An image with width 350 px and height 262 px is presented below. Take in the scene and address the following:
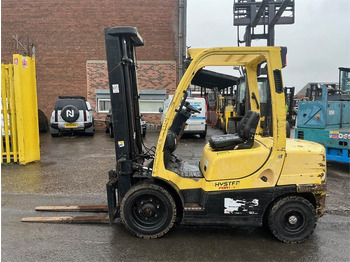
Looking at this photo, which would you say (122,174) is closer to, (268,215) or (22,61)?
(268,215)

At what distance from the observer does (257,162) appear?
3.93m

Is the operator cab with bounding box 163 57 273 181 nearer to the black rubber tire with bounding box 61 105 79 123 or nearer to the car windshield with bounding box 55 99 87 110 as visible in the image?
the black rubber tire with bounding box 61 105 79 123

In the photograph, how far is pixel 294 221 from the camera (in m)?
4.02

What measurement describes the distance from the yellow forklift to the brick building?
56.3 feet

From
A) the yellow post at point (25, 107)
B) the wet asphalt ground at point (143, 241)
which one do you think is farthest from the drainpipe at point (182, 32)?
the wet asphalt ground at point (143, 241)

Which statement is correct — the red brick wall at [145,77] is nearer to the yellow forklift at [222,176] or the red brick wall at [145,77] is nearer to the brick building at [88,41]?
the brick building at [88,41]

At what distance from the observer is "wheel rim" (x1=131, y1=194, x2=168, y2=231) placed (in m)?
4.10

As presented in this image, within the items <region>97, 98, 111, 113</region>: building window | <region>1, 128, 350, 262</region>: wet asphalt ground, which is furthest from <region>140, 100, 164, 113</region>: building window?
<region>1, 128, 350, 262</region>: wet asphalt ground

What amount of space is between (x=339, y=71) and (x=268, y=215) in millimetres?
9066

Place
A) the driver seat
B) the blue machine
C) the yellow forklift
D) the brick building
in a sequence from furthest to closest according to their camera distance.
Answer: the brick building → the blue machine → the driver seat → the yellow forklift

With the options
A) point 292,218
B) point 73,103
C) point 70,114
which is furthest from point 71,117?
point 292,218

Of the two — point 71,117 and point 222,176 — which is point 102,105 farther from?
point 222,176

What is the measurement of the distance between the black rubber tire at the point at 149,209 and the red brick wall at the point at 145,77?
686 inches

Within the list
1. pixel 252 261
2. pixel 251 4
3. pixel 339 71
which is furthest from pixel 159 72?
pixel 252 261
